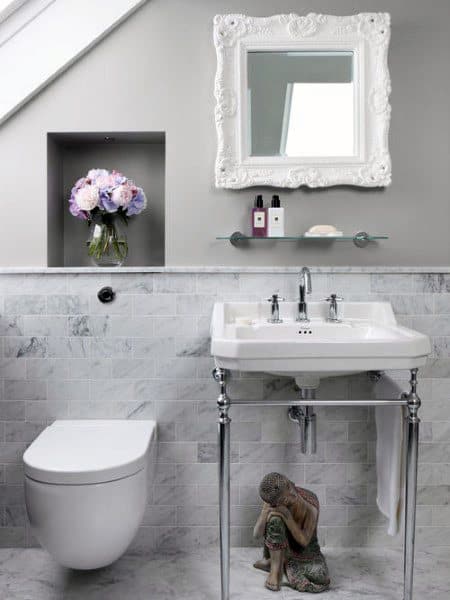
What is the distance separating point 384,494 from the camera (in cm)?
186

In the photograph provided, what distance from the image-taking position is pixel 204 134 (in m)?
2.11

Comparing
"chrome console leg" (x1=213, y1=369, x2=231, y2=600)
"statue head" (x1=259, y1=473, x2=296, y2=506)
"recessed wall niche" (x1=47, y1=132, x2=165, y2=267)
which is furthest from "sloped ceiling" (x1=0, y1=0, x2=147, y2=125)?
"statue head" (x1=259, y1=473, x2=296, y2=506)

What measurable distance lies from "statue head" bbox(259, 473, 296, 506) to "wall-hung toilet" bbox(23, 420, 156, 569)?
0.40 m

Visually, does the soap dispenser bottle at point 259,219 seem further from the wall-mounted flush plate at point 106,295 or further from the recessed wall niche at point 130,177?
the wall-mounted flush plate at point 106,295

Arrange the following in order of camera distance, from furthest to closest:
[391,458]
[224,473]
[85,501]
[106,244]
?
[106,244], [391,458], [224,473], [85,501]

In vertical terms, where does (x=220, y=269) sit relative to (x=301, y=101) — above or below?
below

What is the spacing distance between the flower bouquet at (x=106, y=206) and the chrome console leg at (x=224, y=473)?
0.75 metres

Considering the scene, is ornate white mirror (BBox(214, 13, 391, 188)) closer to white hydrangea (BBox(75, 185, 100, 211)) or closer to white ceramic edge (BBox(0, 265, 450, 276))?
white ceramic edge (BBox(0, 265, 450, 276))

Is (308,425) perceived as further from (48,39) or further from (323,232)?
(48,39)

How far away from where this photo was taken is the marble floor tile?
5.90ft

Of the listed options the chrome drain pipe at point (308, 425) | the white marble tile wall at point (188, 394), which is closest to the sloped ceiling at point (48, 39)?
the white marble tile wall at point (188, 394)

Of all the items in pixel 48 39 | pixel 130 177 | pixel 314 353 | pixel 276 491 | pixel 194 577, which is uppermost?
pixel 48 39

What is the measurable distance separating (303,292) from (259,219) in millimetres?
325

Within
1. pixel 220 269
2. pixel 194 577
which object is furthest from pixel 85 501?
pixel 220 269
